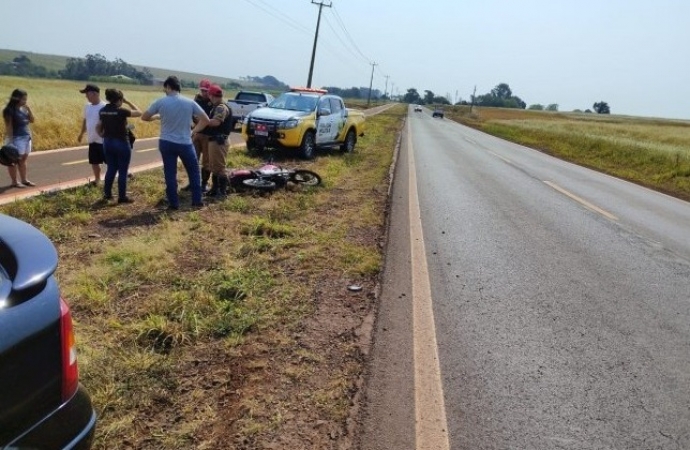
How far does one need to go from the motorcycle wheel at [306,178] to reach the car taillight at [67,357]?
7.48 meters

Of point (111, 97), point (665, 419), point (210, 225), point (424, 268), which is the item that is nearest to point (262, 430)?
point (665, 419)

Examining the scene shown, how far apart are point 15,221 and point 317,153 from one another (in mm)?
13156

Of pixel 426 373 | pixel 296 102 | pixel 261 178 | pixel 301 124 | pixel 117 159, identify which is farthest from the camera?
pixel 296 102

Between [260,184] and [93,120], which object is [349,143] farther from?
[93,120]

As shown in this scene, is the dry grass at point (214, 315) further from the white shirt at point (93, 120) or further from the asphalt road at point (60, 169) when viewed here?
the asphalt road at point (60, 169)

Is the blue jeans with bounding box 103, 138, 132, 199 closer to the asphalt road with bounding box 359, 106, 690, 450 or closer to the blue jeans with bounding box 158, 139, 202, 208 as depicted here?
the blue jeans with bounding box 158, 139, 202, 208

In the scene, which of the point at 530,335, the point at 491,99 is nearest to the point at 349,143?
the point at 530,335

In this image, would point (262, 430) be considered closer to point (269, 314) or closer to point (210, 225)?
point (269, 314)

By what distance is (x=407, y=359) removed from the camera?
11.0 ft

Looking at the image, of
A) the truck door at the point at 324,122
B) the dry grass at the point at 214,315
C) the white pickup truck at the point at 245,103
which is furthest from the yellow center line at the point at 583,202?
the white pickup truck at the point at 245,103

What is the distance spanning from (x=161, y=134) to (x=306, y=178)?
122 inches

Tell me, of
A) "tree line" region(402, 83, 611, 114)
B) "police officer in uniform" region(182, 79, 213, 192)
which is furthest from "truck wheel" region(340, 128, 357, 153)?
"tree line" region(402, 83, 611, 114)

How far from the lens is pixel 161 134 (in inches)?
275

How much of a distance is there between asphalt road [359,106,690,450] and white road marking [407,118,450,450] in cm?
1
